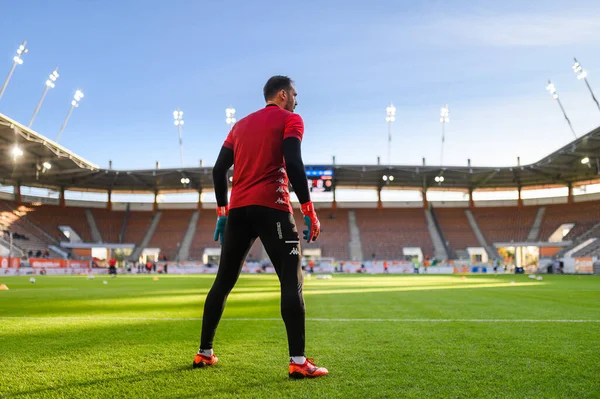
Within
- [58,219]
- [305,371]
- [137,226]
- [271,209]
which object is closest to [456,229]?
[137,226]

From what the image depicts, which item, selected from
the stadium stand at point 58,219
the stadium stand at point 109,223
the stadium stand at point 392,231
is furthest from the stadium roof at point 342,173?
the stadium stand at point 392,231

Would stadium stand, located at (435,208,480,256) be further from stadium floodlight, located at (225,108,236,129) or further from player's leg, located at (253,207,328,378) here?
player's leg, located at (253,207,328,378)

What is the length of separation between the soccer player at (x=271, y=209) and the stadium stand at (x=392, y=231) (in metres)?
50.3

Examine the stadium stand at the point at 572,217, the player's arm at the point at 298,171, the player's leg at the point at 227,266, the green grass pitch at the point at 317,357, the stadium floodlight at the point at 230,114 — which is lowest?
the green grass pitch at the point at 317,357

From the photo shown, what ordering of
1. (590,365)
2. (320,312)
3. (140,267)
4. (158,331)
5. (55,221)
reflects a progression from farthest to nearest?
1. (55,221)
2. (140,267)
3. (320,312)
4. (158,331)
5. (590,365)

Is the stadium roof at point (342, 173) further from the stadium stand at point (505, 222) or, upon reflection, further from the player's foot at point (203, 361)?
the player's foot at point (203, 361)

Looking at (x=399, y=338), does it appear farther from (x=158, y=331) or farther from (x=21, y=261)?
(x=21, y=261)

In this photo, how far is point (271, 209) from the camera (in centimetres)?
379

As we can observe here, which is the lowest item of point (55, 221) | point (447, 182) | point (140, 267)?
point (140, 267)

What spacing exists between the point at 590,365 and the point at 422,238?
53.1 meters

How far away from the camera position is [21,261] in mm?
37969

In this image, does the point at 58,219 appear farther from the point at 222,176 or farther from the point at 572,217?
the point at 572,217

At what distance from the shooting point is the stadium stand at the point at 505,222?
54.8m

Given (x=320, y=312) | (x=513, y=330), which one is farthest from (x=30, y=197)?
(x=513, y=330)
